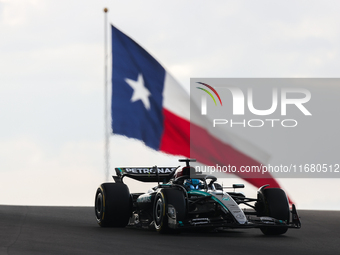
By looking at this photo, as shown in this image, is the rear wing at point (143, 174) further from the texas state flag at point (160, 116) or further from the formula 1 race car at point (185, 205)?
the texas state flag at point (160, 116)

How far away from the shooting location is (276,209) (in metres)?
13.0

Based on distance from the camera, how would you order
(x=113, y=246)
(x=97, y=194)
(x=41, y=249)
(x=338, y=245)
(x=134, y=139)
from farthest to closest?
(x=134, y=139), (x=97, y=194), (x=338, y=245), (x=113, y=246), (x=41, y=249)

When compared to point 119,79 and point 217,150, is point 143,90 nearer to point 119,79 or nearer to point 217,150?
point 119,79

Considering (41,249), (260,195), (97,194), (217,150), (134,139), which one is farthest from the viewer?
(217,150)

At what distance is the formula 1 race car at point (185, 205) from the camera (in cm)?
1206

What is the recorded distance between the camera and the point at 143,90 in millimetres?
18500

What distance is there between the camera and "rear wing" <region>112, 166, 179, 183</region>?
15516mm

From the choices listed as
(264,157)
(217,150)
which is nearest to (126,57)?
(217,150)

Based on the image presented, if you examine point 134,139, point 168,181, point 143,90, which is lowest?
point 168,181

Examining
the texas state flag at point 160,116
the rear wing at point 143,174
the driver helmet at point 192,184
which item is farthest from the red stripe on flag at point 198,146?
the driver helmet at point 192,184

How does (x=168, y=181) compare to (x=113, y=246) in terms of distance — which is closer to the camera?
(x=113, y=246)

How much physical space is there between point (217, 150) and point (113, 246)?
29.4 feet

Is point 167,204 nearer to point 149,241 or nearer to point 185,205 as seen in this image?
point 185,205

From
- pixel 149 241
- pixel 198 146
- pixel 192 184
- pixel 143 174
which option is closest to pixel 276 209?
pixel 192 184
